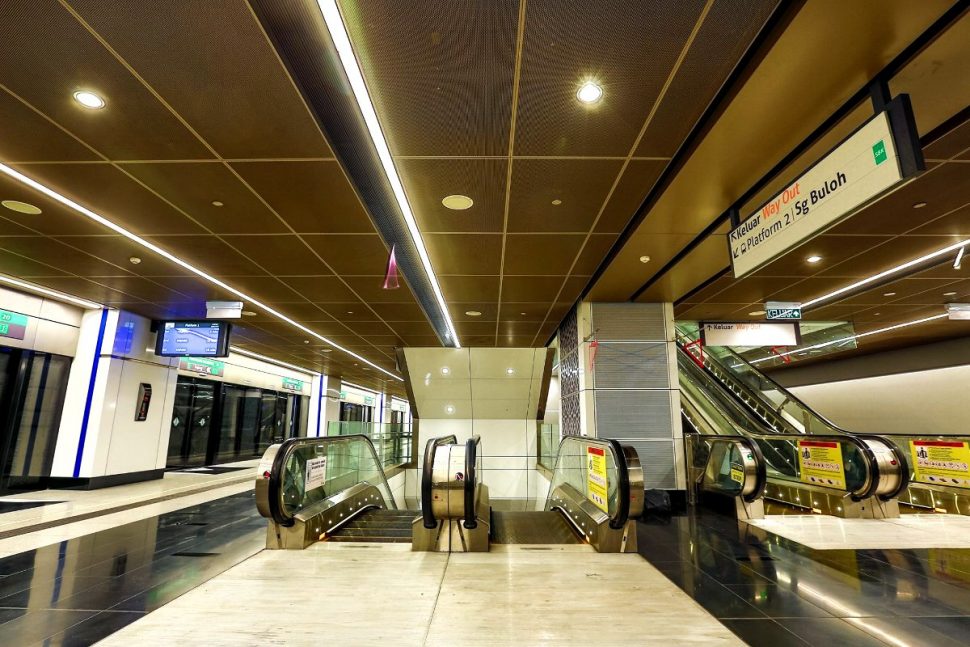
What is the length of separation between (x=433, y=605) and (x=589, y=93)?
3.49m

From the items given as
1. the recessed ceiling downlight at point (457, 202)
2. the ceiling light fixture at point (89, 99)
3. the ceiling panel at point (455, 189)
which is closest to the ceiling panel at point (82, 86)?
the ceiling light fixture at point (89, 99)

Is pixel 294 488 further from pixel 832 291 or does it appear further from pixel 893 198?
pixel 832 291

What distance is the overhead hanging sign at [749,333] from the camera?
348 inches

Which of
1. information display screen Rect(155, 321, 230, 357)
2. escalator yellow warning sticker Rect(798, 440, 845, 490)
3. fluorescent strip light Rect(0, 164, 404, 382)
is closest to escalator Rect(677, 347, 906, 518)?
escalator yellow warning sticker Rect(798, 440, 845, 490)

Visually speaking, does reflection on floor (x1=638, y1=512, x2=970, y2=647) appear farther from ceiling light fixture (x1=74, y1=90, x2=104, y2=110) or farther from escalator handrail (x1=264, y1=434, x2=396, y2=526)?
ceiling light fixture (x1=74, y1=90, x2=104, y2=110)

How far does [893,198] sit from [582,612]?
455 cm

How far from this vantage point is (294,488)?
207 inches

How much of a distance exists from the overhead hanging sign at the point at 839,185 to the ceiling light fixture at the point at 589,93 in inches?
59.1

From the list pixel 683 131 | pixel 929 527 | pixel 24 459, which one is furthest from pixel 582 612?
pixel 24 459

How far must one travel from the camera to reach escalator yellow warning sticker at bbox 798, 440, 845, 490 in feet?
22.1

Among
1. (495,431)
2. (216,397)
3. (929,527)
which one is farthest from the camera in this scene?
(216,397)

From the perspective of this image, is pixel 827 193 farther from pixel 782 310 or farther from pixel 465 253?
pixel 782 310

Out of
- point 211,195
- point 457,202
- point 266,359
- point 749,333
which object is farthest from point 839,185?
point 266,359

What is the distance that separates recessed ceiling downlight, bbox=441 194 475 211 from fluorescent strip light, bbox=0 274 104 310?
730cm
